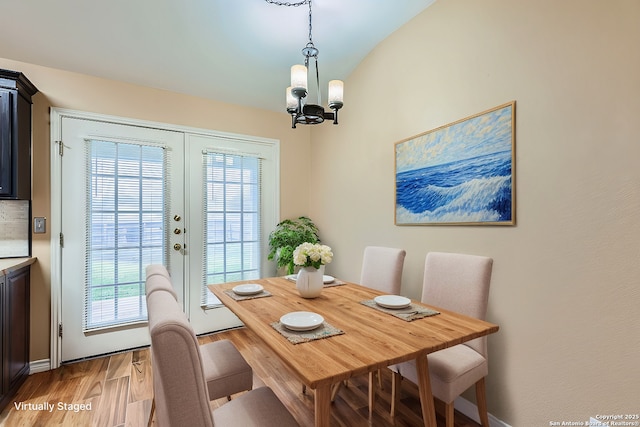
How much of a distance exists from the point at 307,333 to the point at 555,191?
54.0 inches

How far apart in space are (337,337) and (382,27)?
237cm

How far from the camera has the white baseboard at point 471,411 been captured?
1.69 metres

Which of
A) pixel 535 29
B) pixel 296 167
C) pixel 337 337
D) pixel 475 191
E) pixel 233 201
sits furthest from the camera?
pixel 296 167

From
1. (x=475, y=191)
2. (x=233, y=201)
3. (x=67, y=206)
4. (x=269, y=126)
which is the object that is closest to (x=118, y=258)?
(x=67, y=206)

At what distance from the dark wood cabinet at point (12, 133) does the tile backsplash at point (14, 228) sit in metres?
0.20

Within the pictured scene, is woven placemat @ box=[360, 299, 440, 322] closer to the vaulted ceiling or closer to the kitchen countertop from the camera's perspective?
the vaulted ceiling

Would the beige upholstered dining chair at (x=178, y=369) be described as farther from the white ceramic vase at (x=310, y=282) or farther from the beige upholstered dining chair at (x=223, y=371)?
the white ceramic vase at (x=310, y=282)

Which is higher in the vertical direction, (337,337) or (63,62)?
(63,62)

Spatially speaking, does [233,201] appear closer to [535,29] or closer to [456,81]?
[456,81]

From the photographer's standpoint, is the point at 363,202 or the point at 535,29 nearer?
the point at 535,29

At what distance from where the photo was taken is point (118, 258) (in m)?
2.62

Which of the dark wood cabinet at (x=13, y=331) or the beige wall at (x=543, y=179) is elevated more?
the beige wall at (x=543, y=179)

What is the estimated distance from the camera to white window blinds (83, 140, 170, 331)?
2531 millimetres

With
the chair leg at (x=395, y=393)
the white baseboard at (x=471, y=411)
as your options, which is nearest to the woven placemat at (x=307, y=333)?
the chair leg at (x=395, y=393)
